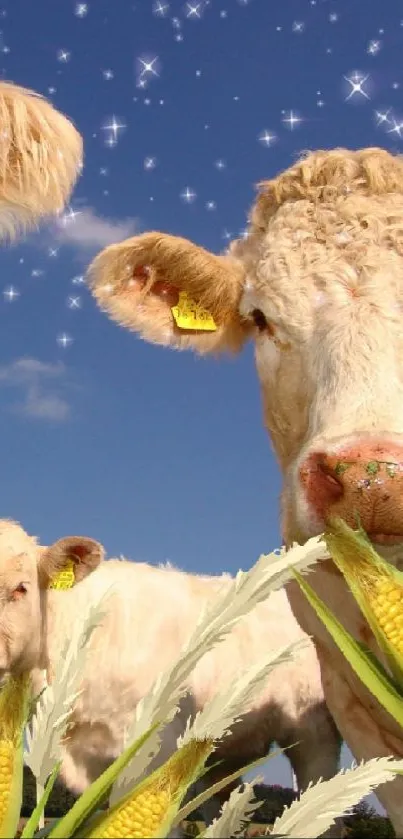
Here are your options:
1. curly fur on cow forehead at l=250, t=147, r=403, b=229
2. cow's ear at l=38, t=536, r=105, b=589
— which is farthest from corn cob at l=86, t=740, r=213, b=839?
cow's ear at l=38, t=536, r=105, b=589

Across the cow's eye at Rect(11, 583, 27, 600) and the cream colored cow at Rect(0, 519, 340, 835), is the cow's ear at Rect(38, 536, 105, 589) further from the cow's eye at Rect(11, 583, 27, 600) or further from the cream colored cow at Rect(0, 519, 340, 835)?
the cow's eye at Rect(11, 583, 27, 600)

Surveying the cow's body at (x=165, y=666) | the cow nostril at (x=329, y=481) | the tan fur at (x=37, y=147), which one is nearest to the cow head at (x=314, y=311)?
the cow nostril at (x=329, y=481)

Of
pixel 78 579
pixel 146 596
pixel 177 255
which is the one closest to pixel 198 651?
pixel 177 255

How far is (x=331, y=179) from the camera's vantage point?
3.55 metres

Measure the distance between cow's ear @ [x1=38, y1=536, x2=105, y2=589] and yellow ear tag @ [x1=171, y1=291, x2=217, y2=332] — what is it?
1.61 m

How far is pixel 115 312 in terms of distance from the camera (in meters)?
4.03

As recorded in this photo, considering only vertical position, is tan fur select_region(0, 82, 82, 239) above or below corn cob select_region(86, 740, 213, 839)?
above

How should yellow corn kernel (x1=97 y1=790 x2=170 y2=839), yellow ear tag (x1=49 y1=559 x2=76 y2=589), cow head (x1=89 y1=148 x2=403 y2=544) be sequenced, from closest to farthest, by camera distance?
1. yellow corn kernel (x1=97 y1=790 x2=170 y2=839)
2. cow head (x1=89 y1=148 x2=403 y2=544)
3. yellow ear tag (x1=49 y1=559 x2=76 y2=589)

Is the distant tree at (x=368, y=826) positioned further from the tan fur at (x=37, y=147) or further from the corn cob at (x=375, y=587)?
the corn cob at (x=375, y=587)

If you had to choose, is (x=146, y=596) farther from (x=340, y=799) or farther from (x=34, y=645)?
(x=340, y=799)

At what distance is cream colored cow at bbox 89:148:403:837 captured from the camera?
2256mm

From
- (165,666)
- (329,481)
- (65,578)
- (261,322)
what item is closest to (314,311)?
(261,322)

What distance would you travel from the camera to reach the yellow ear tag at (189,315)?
3902 mm

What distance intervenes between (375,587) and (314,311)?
2022 mm
